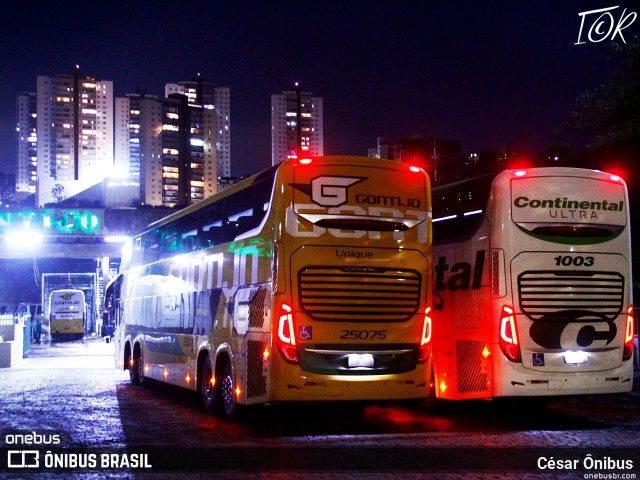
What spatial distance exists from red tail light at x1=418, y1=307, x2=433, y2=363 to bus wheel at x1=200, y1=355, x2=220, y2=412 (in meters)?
3.45

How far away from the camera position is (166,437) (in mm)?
11023

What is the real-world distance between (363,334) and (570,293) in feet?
9.68

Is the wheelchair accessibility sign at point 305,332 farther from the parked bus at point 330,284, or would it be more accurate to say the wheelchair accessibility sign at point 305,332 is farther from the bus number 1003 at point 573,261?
the bus number 1003 at point 573,261

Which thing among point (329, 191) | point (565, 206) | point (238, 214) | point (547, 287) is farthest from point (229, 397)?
point (565, 206)

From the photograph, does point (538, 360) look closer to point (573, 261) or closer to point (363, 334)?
point (573, 261)

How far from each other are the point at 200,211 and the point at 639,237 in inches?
556

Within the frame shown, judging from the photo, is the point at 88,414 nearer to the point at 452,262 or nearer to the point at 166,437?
the point at 166,437

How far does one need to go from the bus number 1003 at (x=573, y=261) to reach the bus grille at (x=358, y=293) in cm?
196

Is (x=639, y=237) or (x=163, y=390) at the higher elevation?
(x=639, y=237)

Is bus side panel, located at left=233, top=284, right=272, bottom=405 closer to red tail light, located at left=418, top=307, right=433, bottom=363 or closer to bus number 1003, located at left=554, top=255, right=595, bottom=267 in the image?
red tail light, located at left=418, top=307, right=433, bottom=363

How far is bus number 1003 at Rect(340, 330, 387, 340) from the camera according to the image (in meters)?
11.6

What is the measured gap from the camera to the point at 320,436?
1115 centimetres

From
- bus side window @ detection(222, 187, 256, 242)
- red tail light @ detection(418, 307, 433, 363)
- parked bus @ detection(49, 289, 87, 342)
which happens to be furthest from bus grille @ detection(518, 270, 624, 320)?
parked bus @ detection(49, 289, 87, 342)

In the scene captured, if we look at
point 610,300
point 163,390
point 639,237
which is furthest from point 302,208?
point 639,237
